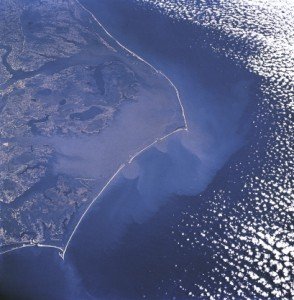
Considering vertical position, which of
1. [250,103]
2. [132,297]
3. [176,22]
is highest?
[176,22]

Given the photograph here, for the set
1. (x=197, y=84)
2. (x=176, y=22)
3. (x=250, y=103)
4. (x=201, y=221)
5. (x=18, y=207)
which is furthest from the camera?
(x=176, y=22)

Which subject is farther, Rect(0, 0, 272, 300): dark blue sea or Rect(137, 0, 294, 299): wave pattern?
Rect(0, 0, 272, 300): dark blue sea

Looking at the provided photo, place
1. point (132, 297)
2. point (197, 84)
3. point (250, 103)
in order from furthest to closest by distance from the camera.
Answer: point (197, 84) → point (250, 103) → point (132, 297)

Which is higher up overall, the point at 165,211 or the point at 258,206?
the point at 258,206

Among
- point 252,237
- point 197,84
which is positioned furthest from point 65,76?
point 252,237

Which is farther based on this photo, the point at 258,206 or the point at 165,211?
the point at 165,211

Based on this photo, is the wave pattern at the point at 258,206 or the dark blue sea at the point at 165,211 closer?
the wave pattern at the point at 258,206

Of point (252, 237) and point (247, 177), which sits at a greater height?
point (247, 177)

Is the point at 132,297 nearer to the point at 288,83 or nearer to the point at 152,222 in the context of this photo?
the point at 152,222
